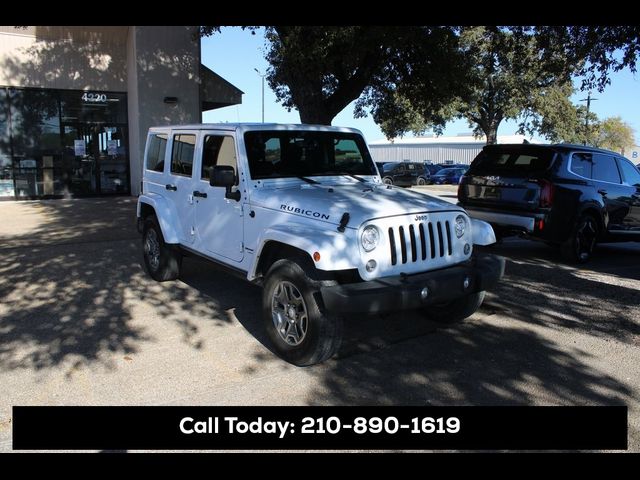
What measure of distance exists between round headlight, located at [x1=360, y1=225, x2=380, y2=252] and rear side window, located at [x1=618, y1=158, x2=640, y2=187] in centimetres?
675

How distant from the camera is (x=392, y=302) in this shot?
3.95 metres

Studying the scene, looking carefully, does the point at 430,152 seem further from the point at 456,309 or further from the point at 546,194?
the point at 456,309

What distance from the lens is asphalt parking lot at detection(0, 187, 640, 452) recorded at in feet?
12.9

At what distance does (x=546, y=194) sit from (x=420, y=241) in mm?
4115

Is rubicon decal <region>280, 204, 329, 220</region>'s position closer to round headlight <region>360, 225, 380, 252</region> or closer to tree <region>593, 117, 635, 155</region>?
round headlight <region>360, 225, 380, 252</region>

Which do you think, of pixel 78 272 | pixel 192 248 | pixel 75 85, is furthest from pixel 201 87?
pixel 192 248

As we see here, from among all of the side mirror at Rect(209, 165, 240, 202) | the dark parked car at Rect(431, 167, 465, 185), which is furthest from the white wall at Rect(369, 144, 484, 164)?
the side mirror at Rect(209, 165, 240, 202)

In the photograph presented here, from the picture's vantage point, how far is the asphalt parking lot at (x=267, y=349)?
154 inches

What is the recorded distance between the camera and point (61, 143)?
1578cm

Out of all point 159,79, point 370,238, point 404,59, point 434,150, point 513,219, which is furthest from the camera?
point 434,150

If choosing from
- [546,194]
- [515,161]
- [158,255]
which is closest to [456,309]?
[546,194]

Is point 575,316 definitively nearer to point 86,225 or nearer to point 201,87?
point 86,225
